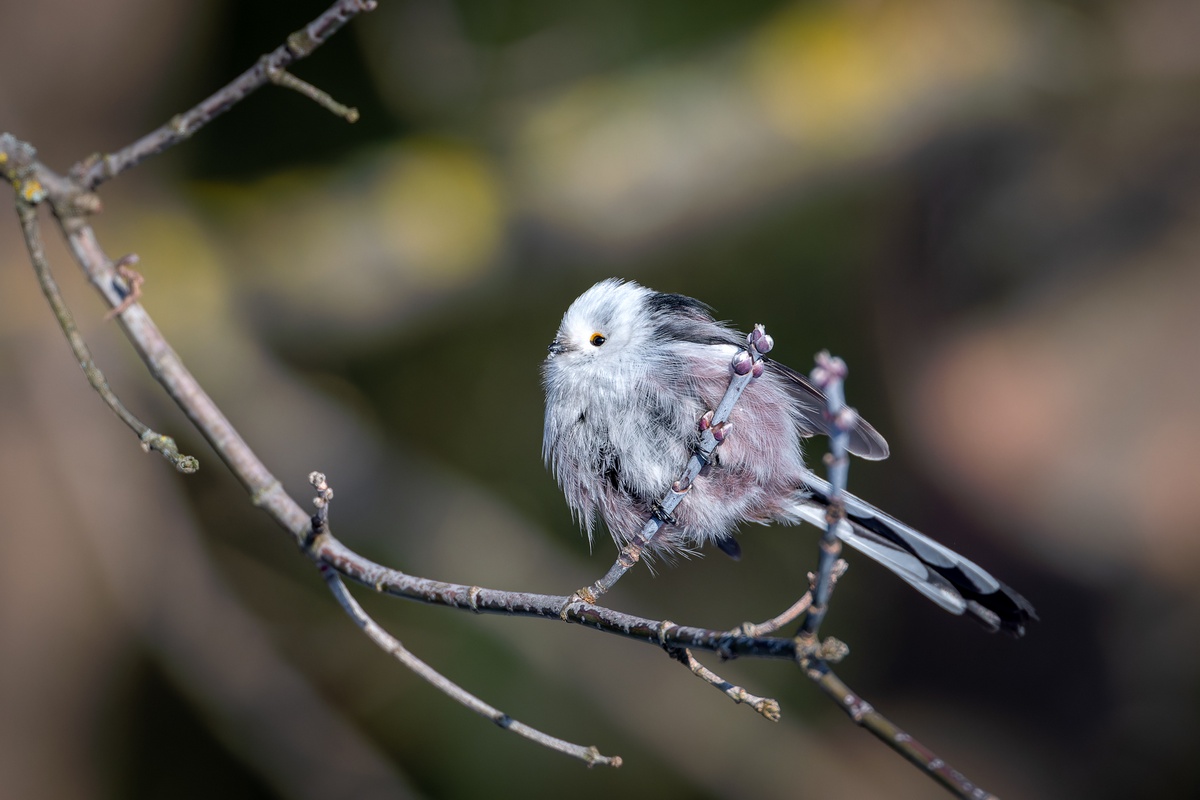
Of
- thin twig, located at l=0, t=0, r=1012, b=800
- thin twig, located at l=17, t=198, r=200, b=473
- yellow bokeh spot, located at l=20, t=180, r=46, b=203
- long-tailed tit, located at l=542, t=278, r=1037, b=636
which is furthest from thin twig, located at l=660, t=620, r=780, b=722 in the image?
yellow bokeh spot, located at l=20, t=180, r=46, b=203

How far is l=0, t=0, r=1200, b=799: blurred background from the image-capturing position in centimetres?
439

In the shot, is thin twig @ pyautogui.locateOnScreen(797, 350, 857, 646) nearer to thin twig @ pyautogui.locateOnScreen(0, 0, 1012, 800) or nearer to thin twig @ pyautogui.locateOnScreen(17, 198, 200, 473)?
thin twig @ pyautogui.locateOnScreen(0, 0, 1012, 800)

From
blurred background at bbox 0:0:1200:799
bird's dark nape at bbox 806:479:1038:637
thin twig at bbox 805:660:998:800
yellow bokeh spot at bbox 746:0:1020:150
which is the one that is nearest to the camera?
thin twig at bbox 805:660:998:800

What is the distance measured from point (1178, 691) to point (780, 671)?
2.03 meters

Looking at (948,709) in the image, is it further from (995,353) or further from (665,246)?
(665,246)

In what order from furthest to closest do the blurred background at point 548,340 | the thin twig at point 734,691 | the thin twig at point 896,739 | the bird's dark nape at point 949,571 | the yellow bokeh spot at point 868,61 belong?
the yellow bokeh spot at point 868,61, the blurred background at point 548,340, the bird's dark nape at point 949,571, the thin twig at point 734,691, the thin twig at point 896,739

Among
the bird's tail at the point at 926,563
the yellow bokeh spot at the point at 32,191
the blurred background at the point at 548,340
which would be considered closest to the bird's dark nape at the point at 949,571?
the bird's tail at the point at 926,563

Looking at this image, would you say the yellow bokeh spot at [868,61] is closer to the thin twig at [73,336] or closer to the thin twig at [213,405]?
the thin twig at [213,405]

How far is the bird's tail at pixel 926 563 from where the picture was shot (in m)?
1.97

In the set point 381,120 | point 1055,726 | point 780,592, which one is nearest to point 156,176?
point 381,120

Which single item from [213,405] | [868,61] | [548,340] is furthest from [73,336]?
[868,61]

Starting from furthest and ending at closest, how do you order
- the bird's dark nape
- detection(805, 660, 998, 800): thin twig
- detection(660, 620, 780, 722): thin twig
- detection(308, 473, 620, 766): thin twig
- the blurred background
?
the blurred background < the bird's dark nape < detection(308, 473, 620, 766): thin twig < detection(660, 620, 780, 722): thin twig < detection(805, 660, 998, 800): thin twig

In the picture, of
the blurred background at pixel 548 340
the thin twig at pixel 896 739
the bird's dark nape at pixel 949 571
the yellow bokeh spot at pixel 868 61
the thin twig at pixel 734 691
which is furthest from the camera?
the yellow bokeh spot at pixel 868 61

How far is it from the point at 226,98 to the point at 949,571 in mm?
1846
